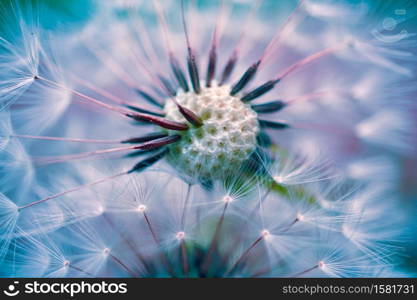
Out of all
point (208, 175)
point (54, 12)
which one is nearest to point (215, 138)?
point (208, 175)

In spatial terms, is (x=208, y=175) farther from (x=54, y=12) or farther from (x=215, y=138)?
(x=54, y=12)

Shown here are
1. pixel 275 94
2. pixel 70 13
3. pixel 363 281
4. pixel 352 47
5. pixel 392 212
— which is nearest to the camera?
pixel 363 281

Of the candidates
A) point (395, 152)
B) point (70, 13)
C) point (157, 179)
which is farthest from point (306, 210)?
point (70, 13)

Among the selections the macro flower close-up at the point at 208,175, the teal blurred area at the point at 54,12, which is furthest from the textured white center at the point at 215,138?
the teal blurred area at the point at 54,12

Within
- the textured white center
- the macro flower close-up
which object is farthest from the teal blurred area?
the textured white center

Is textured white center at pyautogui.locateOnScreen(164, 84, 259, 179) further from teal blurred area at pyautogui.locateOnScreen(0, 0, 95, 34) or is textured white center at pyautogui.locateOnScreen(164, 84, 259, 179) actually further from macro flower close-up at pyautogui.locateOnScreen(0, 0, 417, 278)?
teal blurred area at pyautogui.locateOnScreen(0, 0, 95, 34)

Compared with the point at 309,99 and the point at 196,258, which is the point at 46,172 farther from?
the point at 309,99

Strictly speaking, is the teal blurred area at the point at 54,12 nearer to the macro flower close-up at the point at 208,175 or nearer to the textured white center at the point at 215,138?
the macro flower close-up at the point at 208,175
